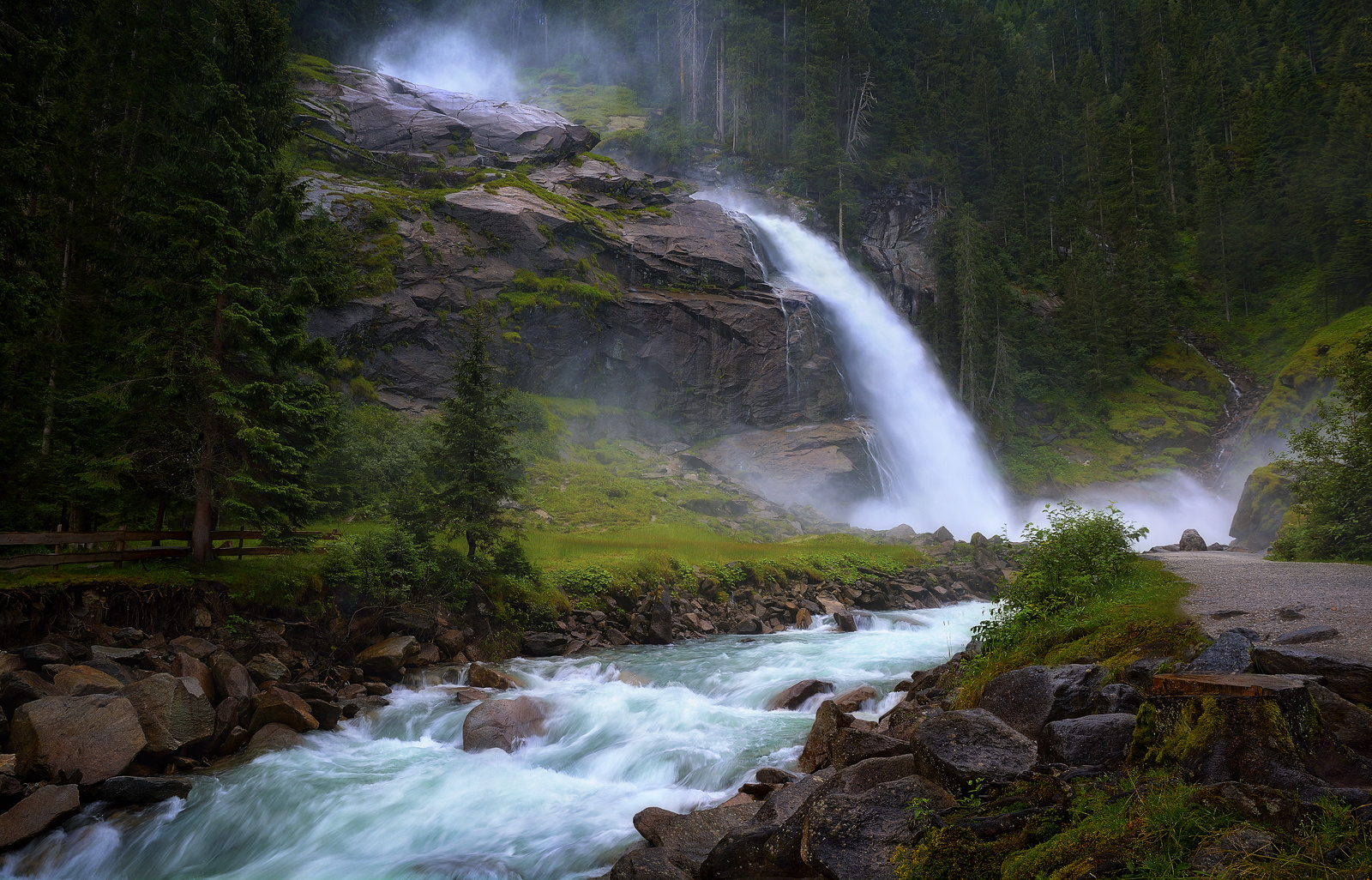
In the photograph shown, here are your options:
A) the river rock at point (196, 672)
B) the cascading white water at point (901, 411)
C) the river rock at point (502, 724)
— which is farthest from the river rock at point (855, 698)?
the cascading white water at point (901, 411)

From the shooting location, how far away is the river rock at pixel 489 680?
48.8 feet

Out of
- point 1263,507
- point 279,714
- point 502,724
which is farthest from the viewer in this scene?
point 1263,507

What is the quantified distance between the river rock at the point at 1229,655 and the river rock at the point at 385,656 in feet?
48.4

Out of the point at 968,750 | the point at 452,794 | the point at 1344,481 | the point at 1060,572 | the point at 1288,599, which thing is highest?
the point at 1344,481

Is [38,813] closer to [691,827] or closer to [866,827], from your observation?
[691,827]

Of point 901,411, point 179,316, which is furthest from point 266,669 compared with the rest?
point 901,411

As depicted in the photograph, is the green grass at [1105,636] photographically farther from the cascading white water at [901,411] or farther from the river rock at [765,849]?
the cascading white water at [901,411]

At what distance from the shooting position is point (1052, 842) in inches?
171

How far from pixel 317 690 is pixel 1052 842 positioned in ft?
42.6

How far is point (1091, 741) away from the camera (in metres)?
5.50

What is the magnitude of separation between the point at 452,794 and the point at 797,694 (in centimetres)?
668

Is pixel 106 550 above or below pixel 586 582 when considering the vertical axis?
above

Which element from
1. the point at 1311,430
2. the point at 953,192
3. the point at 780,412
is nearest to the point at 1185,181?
the point at 953,192

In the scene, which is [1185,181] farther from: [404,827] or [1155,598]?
[404,827]
